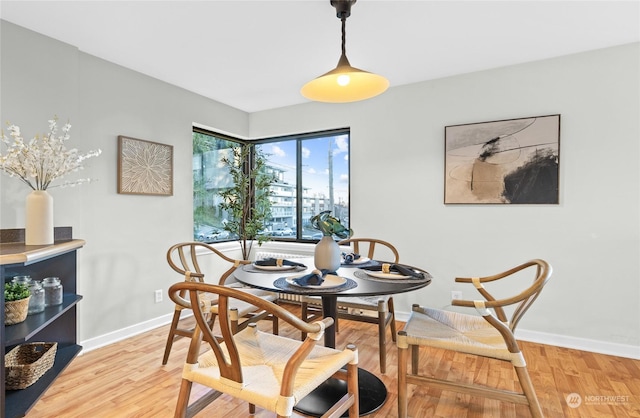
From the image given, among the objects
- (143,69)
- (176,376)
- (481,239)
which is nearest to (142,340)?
(176,376)

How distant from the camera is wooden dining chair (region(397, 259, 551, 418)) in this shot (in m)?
1.53

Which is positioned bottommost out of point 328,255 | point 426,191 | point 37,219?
point 328,255

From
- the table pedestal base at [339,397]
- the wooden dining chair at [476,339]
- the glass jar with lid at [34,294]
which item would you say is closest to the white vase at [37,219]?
the glass jar with lid at [34,294]

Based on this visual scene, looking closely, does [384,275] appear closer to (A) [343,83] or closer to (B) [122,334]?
(A) [343,83]

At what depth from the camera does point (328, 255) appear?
1993 millimetres

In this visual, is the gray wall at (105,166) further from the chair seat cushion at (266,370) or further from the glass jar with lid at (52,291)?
the chair seat cushion at (266,370)

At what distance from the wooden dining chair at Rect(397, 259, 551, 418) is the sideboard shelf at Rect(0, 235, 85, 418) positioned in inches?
72.0

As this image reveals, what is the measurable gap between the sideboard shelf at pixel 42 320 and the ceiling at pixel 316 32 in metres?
1.46

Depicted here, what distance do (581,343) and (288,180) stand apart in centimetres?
329

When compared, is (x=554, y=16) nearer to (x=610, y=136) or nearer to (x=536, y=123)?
(x=536, y=123)

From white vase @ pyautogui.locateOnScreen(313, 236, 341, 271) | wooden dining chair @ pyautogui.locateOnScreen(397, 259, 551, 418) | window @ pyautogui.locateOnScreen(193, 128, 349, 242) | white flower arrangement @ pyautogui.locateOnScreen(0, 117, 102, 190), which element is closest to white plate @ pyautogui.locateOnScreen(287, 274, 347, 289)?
white vase @ pyautogui.locateOnScreen(313, 236, 341, 271)

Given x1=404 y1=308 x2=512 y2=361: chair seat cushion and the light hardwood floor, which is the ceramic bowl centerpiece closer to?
x1=404 y1=308 x2=512 y2=361: chair seat cushion

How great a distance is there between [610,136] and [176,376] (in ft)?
11.9

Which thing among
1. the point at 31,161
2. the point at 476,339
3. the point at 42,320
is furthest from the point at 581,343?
the point at 31,161
